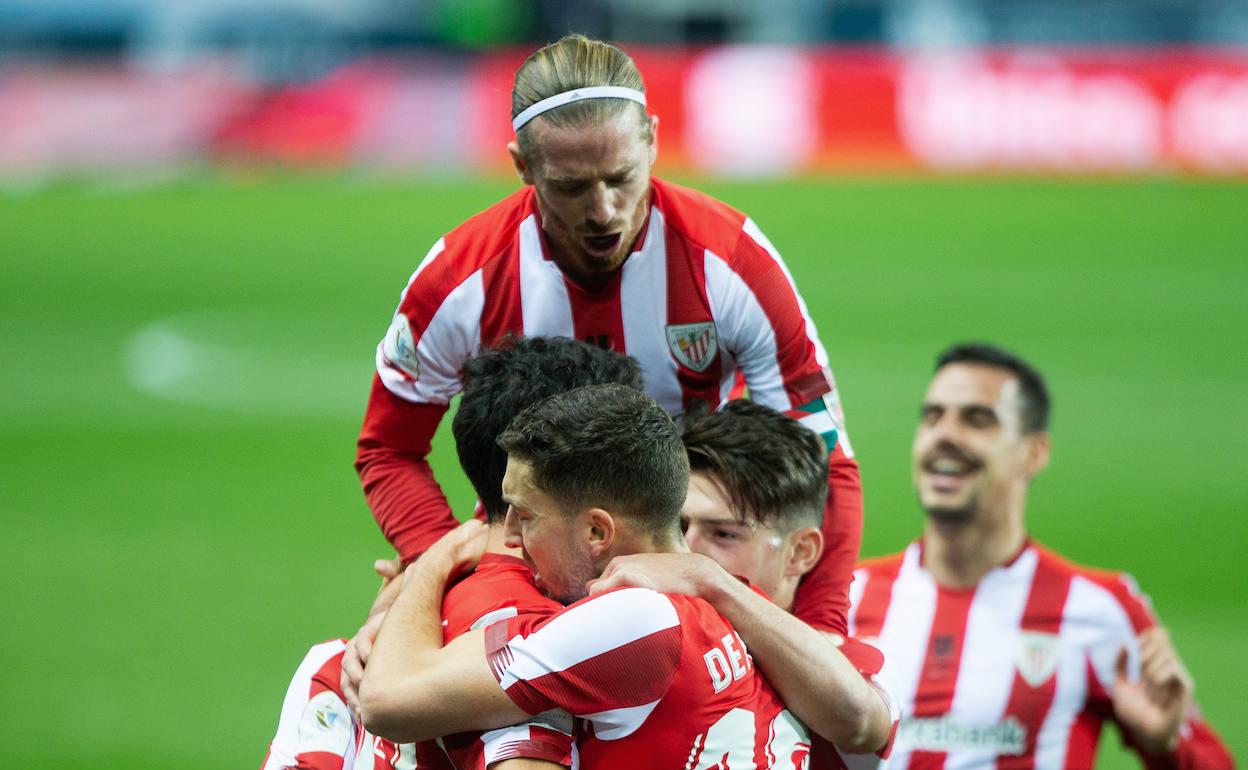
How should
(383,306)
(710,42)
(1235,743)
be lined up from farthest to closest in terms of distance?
(710,42)
(383,306)
(1235,743)

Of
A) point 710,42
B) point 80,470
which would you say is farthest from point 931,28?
point 80,470

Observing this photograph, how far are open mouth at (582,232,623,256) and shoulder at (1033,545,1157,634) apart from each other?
2763mm

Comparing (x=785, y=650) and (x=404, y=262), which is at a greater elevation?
(x=404, y=262)

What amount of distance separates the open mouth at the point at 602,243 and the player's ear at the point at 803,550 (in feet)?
2.69

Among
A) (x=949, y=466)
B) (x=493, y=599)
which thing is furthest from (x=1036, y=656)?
(x=493, y=599)

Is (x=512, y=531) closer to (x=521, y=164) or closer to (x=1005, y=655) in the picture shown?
(x=521, y=164)

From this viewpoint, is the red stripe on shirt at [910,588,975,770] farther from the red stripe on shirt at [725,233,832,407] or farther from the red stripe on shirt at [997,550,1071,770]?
the red stripe on shirt at [725,233,832,407]

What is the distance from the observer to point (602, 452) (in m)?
3.11

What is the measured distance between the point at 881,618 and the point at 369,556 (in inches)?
238

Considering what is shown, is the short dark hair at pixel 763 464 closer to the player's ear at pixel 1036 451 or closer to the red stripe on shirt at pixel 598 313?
the red stripe on shirt at pixel 598 313

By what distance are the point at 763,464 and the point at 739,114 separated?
76.5 feet

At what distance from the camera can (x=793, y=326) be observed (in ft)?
13.9

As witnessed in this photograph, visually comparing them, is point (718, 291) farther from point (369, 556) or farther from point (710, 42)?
point (710, 42)

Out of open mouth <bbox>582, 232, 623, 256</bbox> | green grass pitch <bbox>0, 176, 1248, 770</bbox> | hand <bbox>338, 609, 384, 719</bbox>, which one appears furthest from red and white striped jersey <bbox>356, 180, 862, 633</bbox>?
green grass pitch <bbox>0, 176, 1248, 770</bbox>
